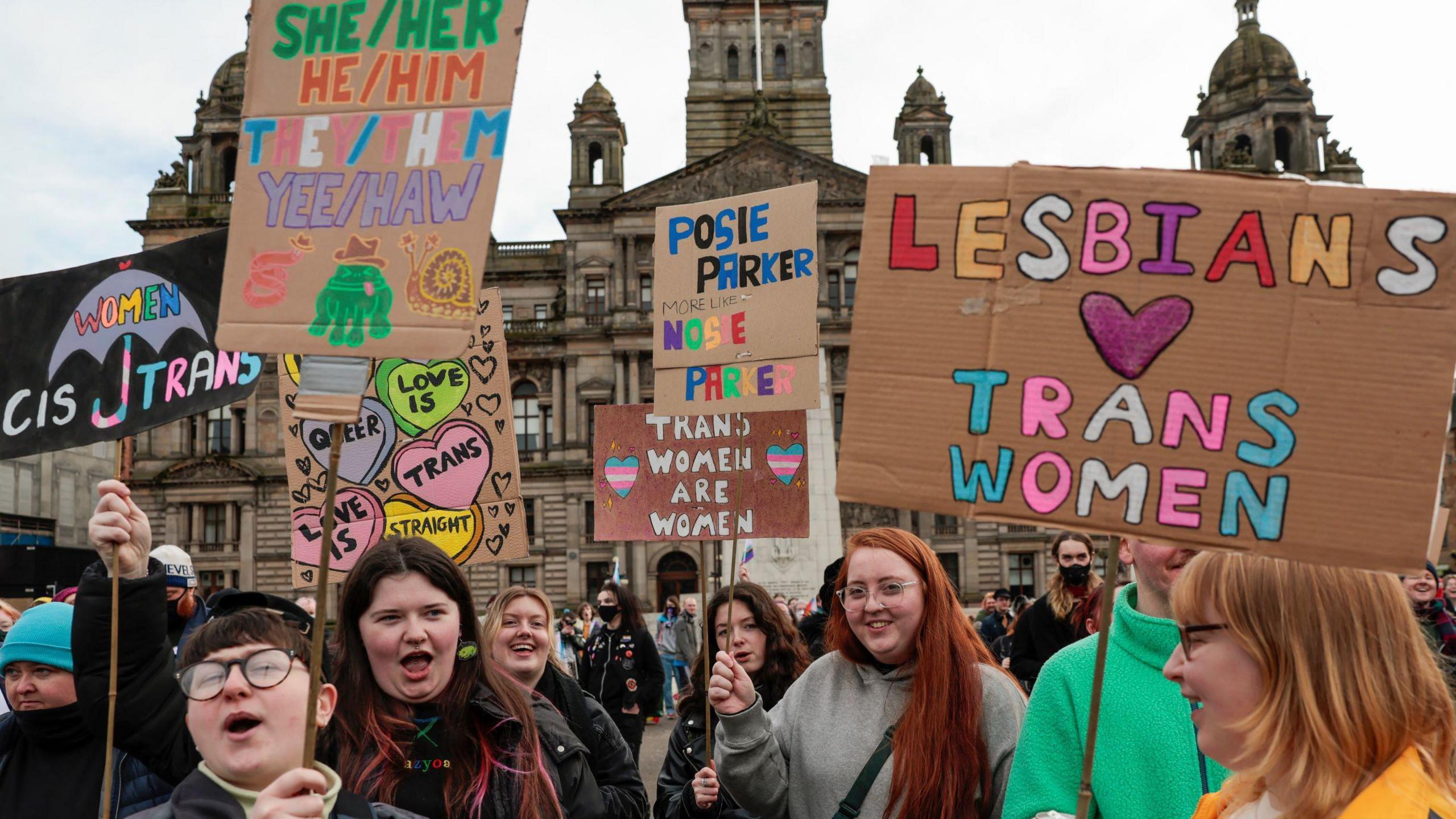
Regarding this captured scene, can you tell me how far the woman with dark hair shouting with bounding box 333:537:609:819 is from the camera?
305cm

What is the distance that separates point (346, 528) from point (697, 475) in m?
1.73

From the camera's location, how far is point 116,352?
407cm

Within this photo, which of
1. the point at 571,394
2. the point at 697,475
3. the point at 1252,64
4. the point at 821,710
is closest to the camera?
the point at 821,710

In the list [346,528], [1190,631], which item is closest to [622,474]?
[346,528]

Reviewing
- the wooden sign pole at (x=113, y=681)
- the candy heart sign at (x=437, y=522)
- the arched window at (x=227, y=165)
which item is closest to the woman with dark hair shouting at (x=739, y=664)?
the candy heart sign at (x=437, y=522)

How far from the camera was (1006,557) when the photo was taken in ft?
131

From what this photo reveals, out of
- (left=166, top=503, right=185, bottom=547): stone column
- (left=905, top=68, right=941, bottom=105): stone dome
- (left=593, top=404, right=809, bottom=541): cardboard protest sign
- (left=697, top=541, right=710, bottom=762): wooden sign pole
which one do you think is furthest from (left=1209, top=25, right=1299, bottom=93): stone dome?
(left=697, top=541, right=710, bottom=762): wooden sign pole

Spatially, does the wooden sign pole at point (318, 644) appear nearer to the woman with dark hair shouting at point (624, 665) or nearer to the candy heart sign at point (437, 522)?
the candy heart sign at point (437, 522)

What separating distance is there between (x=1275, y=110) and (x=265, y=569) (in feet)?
121

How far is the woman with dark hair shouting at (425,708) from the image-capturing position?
305 cm

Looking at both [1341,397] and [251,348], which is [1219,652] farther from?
[251,348]

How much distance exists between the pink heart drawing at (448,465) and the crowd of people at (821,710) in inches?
71.0

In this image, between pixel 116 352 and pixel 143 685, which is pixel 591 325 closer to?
pixel 116 352

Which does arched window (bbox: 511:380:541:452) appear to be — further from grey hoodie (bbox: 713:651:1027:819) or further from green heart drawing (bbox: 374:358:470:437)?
grey hoodie (bbox: 713:651:1027:819)
